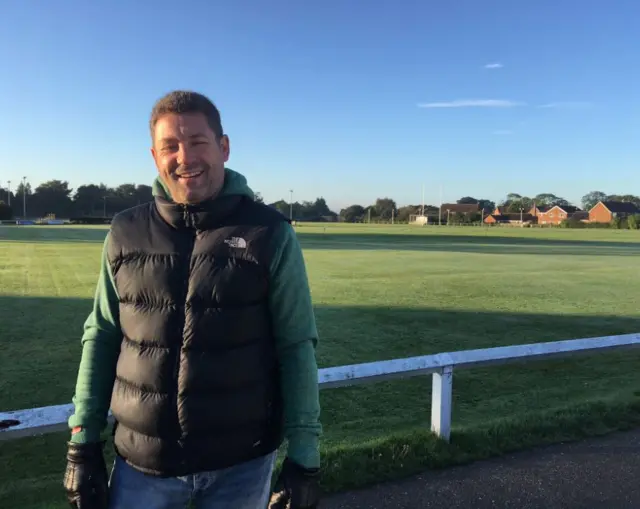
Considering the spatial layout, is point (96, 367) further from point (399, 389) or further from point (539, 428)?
point (399, 389)

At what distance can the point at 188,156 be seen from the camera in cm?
192

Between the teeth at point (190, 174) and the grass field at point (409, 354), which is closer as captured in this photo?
the teeth at point (190, 174)

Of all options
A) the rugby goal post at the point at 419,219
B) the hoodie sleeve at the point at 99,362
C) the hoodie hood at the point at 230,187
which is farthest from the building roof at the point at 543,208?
the hoodie sleeve at the point at 99,362

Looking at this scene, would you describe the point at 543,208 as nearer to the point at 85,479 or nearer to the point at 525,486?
the point at 525,486

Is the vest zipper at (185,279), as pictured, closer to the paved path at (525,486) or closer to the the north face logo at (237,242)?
the the north face logo at (237,242)

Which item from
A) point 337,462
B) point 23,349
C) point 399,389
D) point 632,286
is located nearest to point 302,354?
point 337,462

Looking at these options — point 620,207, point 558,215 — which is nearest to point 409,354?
point 620,207

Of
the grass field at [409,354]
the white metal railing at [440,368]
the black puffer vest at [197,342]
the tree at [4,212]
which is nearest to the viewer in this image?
the black puffer vest at [197,342]

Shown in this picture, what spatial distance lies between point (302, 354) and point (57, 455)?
367cm

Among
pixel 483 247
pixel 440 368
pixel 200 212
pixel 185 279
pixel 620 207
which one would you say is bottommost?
pixel 483 247

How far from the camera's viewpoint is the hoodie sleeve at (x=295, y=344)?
1932 millimetres

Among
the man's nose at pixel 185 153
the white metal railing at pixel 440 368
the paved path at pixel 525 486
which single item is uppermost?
the man's nose at pixel 185 153

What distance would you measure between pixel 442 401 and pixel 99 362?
2684 mm

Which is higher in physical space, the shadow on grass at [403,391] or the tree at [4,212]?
the tree at [4,212]
